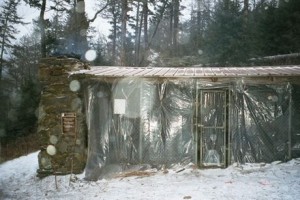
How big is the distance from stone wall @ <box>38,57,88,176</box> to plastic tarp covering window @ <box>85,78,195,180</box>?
0.38 m

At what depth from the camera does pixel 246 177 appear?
26.4ft

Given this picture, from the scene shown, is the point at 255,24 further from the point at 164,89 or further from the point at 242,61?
the point at 164,89

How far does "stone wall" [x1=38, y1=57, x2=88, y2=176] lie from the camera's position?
882 cm

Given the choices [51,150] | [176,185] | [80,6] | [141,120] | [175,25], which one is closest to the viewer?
[176,185]

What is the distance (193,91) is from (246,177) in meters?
2.72

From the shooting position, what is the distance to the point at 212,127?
9062 mm

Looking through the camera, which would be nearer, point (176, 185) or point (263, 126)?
point (176, 185)

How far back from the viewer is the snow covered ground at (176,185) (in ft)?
23.2

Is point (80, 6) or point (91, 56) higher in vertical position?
point (80, 6)

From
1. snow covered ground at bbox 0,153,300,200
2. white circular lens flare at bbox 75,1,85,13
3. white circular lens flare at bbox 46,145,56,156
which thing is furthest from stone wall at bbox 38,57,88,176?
white circular lens flare at bbox 75,1,85,13

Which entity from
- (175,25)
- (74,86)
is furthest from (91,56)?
(175,25)

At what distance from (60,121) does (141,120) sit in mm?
2270

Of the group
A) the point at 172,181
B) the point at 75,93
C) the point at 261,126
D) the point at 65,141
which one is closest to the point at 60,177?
the point at 65,141

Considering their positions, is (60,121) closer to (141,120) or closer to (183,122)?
(141,120)
